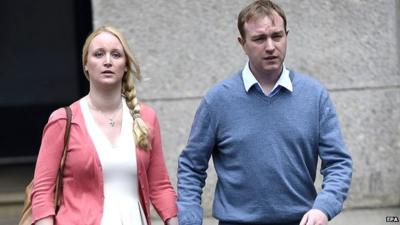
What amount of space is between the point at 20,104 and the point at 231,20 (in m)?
2.96

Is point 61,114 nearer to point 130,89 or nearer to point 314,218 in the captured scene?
point 130,89

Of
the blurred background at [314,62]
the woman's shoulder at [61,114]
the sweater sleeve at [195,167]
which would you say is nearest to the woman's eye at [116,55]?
the woman's shoulder at [61,114]

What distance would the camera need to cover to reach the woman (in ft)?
12.0

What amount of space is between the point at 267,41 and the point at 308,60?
307 centimetres

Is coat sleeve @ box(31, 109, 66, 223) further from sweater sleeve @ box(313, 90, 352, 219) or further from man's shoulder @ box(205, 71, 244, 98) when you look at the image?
sweater sleeve @ box(313, 90, 352, 219)

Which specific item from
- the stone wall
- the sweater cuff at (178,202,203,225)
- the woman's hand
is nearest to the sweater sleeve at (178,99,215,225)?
the sweater cuff at (178,202,203,225)

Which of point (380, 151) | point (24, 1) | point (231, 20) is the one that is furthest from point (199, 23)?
point (24, 1)

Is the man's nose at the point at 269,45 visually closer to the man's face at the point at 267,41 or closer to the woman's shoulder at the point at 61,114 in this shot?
the man's face at the point at 267,41

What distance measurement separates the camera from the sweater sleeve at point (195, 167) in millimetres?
3648

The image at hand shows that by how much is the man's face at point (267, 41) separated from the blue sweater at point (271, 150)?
0.12m

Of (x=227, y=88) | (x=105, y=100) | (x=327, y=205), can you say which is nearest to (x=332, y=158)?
(x=327, y=205)

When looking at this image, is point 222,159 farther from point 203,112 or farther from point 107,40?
point 107,40

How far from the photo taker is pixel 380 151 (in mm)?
6594

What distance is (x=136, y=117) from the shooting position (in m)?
3.79
